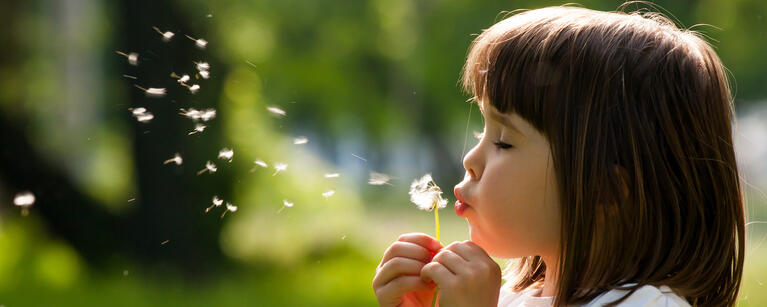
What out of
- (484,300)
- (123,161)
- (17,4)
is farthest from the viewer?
(17,4)

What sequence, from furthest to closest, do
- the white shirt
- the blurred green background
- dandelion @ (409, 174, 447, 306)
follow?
1. the blurred green background
2. dandelion @ (409, 174, 447, 306)
3. the white shirt

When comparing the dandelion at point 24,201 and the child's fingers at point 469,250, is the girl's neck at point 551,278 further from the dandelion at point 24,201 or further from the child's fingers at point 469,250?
the dandelion at point 24,201

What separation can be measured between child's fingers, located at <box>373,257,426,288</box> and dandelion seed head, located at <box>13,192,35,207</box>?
3.43 m

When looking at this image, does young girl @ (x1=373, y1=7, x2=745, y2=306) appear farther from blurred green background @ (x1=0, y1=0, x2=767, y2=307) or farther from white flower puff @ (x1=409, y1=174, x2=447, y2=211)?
blurred green background @ (x1=0, y1=0, x2=767, y2=307)

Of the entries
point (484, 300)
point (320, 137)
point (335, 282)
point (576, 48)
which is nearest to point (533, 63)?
point (576, 48)

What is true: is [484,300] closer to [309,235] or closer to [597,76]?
[597,76]

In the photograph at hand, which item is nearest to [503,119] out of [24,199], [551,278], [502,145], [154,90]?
[502,145]

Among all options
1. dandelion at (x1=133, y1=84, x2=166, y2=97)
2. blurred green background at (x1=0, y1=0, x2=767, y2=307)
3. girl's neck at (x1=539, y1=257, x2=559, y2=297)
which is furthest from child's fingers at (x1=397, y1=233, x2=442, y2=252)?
blurred green background at (x1=0, y1=0, x2=767, y2=307)

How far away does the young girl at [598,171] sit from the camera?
112cm

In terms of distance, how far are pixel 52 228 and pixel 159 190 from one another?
1.79ft

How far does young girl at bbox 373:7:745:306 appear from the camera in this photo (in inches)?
44.1

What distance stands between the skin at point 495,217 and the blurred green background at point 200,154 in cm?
289

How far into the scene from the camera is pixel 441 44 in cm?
662

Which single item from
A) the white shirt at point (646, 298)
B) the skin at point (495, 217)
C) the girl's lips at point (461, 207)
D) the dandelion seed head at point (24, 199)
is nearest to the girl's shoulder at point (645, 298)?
the white shirt at point (646, 298)
